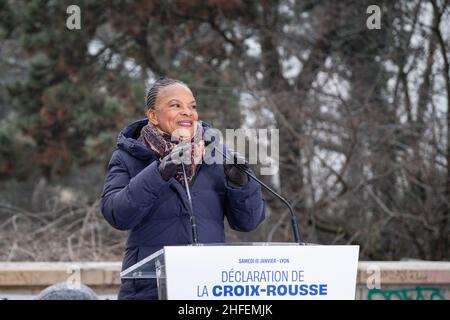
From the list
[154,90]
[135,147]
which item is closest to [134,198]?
[135,147]

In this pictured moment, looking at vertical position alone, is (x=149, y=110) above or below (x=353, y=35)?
below

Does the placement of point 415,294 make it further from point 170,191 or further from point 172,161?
point 172,161

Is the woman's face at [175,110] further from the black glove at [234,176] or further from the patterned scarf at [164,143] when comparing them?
the black glove at [234,176]

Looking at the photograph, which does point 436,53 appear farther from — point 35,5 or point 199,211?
point 199,211

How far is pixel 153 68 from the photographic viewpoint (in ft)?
42.8

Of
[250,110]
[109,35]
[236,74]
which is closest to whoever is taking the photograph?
[250,110]

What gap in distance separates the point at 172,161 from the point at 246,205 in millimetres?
500

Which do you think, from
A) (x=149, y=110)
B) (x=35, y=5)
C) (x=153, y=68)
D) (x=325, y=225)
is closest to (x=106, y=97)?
(x=153, y=68)

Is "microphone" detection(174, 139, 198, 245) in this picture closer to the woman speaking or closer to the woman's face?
the woman speaking

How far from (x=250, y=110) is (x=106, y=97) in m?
3.44

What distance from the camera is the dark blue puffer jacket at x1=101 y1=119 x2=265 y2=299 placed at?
10.4 feet

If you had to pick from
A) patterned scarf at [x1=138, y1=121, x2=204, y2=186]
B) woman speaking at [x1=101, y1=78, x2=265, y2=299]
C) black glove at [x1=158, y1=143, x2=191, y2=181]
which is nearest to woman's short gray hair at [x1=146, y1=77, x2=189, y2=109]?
woman speaking at [x1=101, y1=78, x2=265, y2=299]

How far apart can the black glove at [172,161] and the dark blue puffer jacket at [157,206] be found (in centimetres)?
3

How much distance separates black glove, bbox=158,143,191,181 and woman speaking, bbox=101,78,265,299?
0.03 meters
